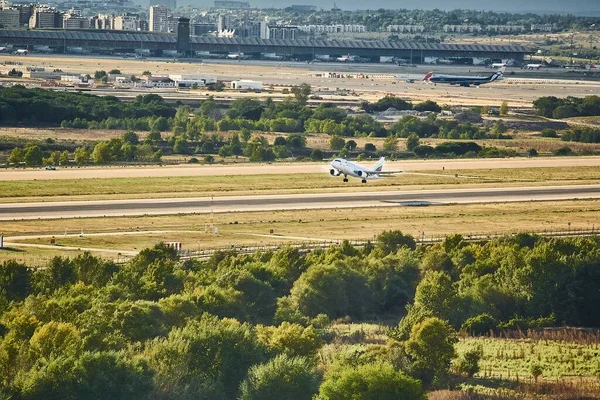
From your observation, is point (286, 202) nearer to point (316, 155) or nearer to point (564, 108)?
point (316, 155)

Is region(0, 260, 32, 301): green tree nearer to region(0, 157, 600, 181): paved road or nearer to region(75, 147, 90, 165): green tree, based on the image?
region(0, 157, 600, 181): paved road

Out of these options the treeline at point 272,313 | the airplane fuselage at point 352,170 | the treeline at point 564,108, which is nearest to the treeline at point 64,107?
the airplane fuselage at point 352,170

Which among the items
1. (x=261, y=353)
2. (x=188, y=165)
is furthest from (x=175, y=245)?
(x=188, y=165)

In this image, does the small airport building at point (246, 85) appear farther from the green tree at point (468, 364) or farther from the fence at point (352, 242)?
the green tree at point (468, 364)

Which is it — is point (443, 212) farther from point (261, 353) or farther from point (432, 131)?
point (432, 131)

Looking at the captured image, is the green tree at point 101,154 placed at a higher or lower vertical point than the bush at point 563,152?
higher

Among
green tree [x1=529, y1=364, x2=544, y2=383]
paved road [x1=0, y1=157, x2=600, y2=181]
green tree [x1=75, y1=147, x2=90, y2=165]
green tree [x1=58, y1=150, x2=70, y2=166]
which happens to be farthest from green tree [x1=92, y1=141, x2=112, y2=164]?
green tree [x1=529, y1=364, x2=544, y2=383]
